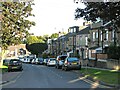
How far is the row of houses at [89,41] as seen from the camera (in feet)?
166

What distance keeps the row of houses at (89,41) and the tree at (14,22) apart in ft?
31.7

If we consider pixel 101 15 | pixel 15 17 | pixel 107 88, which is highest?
pixel 15 17

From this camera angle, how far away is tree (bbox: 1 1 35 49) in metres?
49.6

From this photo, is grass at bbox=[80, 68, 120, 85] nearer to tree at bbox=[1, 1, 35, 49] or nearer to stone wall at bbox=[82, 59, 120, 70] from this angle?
stone wall at bbox=[82, 59, 120, 70]

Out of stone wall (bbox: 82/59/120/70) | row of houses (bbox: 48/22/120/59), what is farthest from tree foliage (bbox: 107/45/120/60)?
row of houses (bbox: 48/22/120/59)

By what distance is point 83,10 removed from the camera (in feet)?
84.9

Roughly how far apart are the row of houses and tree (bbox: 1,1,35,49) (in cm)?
968

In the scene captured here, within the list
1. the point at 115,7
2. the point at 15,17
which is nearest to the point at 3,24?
the point at 15,17

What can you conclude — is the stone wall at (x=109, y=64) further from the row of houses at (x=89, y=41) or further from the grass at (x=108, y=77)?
the grass at (x=108, y=77)

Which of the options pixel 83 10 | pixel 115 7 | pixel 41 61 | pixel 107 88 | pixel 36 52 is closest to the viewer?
pixel 107 88

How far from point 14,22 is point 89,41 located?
21.1 m

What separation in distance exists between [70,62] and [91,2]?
1975 cm

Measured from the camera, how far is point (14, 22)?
5059cm

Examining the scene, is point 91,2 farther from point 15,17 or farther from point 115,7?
point 15,17
